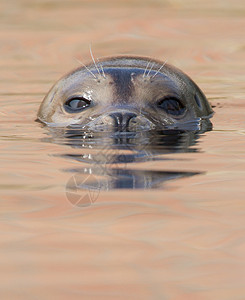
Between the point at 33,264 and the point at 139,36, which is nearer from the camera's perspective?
the point at 33,264

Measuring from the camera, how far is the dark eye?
6.37m

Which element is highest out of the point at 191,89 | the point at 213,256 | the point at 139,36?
the point at 139,36

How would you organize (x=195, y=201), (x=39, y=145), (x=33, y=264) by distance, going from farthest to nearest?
1. (x=39, y=145)
2. (x=195, y=201)
3. (x=33, y=264)

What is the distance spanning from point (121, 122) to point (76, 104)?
3.28 ft

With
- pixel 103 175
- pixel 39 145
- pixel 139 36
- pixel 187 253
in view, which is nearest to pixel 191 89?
pixel 39 145

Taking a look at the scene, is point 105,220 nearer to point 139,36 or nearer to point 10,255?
point 10,255

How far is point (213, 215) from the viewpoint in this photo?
3.29 meters

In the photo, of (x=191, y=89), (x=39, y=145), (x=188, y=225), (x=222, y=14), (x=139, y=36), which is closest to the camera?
(x=188, y=225)

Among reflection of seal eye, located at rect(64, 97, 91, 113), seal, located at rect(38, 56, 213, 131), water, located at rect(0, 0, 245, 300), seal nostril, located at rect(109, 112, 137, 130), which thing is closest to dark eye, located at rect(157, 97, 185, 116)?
seal, located at rect(38, 56, 213, 131)

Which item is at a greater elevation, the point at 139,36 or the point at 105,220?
the point at 139,36

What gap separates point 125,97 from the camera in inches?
243

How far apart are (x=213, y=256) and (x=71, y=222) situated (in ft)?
2.24

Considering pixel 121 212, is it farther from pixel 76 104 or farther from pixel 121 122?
pixel 76 104

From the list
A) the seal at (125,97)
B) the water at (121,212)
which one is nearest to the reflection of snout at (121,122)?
the seal at (125,97)
